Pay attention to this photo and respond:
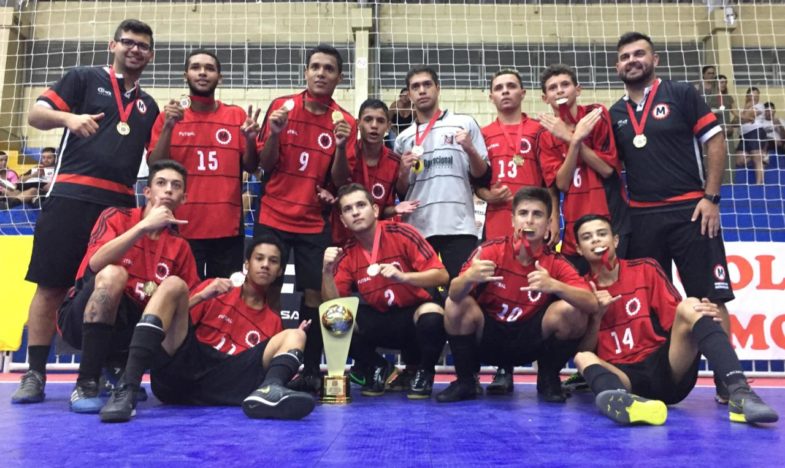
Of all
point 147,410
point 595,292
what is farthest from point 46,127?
point 595,292

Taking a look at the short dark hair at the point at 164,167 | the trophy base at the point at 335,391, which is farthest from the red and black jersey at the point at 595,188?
the short dark hair at the point at 164,167

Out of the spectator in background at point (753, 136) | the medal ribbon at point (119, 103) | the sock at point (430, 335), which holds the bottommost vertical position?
the sock at point (430, 335)

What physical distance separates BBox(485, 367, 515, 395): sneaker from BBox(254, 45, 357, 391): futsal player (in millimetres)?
1053

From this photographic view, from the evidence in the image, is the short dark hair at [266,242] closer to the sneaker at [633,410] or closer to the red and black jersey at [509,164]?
the red and black jersey at [509,164]

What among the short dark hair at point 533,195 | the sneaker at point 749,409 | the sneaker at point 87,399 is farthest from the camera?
the short dark hair at point 533,195

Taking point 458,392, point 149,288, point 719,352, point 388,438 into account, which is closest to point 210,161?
point 149,288

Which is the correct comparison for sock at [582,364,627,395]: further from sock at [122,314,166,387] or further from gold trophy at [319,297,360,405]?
sock at [122,314,166,387]

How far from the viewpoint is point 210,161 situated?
3740 mm

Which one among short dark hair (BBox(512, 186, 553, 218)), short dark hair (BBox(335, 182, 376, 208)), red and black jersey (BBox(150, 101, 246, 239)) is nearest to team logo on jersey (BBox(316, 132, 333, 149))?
short dark hair (BBox(335, 182, 376, 208))

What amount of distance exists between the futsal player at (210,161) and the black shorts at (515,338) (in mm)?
1510

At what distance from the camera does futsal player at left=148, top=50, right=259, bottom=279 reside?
3668 millimetres

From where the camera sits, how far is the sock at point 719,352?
9.16 ft

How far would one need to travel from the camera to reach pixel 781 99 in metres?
11.4

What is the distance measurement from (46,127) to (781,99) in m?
11.9
